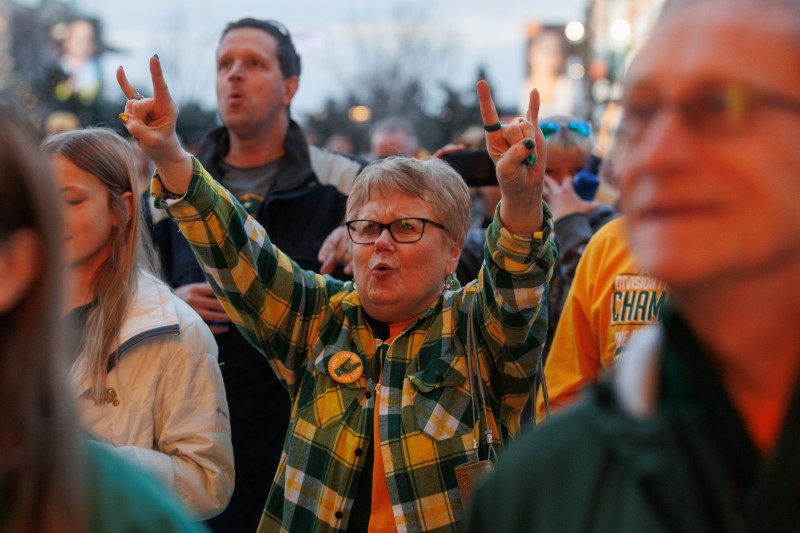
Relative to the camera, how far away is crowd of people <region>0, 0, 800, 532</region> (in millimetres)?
1472

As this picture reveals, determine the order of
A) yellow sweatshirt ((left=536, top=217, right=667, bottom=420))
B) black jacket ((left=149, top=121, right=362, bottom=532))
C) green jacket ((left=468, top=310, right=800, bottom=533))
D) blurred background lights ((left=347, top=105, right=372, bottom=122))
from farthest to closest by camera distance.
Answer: blurred background lights ((left=347, top=105, right=372, bottom=122))
black jacket ((left=149, top=121, right=362, bottom=532))
yellow sweatshirt ((left=536, top=217, right=667, bottom=420))
green jacket ((left=468, top=310, right=800, bottom=533))

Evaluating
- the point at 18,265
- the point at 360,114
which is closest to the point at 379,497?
the point at 18,265

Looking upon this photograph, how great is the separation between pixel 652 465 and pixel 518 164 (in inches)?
67.6

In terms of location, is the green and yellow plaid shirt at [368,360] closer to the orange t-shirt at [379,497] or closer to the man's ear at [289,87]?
the orange t-shirt at [379,497]

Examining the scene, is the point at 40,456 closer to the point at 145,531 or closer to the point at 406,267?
the point at 145,531

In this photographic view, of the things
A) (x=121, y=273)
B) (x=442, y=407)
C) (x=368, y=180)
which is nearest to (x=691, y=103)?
(x=442, y=407)

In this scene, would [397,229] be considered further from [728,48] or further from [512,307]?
[728,48]

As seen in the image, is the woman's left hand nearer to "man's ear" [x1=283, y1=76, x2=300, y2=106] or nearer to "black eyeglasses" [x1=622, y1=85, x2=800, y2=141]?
"black eyeglasses" [x1=622, y1=85, x2=800, y2=141]

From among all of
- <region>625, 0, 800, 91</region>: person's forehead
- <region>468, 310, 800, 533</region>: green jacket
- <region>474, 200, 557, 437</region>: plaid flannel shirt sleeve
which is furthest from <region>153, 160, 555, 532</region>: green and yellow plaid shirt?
<region>625, 0, 800, 91</region>: person's forehead

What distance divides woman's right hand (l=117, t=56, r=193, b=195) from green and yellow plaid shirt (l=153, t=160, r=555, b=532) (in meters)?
0.04

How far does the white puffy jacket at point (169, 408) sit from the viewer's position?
11.2ft

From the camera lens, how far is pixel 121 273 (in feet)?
12.1

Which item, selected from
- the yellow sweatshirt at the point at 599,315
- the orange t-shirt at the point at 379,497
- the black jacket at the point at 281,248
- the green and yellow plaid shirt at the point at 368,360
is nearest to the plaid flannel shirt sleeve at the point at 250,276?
the green and yellow plaid shirt at the point at 368,360

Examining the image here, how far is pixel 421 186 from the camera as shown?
3.61m
